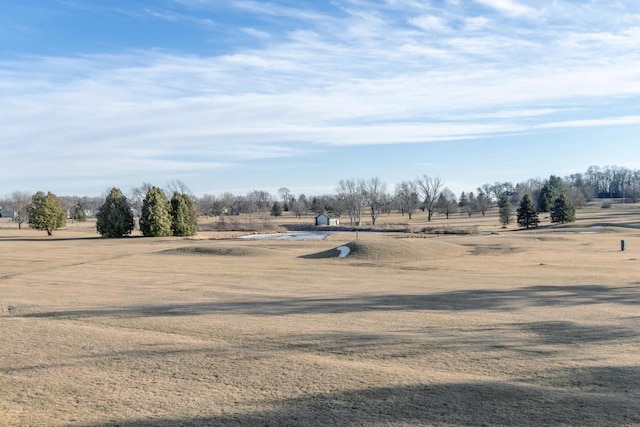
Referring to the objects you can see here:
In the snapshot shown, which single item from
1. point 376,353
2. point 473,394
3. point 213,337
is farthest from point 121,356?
point 473,394

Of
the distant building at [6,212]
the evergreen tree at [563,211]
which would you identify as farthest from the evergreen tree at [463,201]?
the distant building at [6,212]

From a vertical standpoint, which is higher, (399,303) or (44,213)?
(44,213)

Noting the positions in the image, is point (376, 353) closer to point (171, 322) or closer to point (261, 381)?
point (261, 381)

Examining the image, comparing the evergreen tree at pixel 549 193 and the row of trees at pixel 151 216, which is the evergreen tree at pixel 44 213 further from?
the evergreen tree at pixel 549 193

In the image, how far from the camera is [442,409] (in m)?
8.06

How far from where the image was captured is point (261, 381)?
31.2 ft

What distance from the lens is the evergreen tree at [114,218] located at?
213ft

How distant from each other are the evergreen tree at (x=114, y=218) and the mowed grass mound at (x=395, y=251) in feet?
114

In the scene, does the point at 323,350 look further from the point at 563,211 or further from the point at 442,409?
the point at 563,211

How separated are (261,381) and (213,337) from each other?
393 centimetres

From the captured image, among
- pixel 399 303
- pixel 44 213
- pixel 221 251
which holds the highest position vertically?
pixel 44 213

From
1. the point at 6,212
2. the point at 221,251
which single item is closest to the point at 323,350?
the point at 221,251

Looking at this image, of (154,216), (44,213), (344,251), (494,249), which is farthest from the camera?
(44,213)

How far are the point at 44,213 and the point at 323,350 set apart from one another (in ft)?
228
